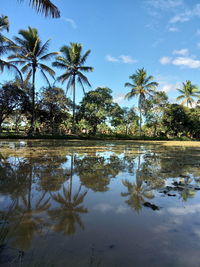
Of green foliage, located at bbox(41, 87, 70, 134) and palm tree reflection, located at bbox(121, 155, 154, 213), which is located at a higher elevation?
green foliage, located at bbox(41, 87, 70, 134)

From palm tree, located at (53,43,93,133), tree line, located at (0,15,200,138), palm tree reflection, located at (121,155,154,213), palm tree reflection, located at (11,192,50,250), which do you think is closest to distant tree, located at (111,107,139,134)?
tree line, located at (0,15,200,138)

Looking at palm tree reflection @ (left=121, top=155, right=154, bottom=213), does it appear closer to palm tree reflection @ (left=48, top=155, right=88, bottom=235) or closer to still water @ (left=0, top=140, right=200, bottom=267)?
still water @ (left=0, top=140, right=200, bottom=267)

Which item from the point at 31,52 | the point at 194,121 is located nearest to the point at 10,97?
the point at 31,52

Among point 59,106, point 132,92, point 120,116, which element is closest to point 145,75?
point 132,92

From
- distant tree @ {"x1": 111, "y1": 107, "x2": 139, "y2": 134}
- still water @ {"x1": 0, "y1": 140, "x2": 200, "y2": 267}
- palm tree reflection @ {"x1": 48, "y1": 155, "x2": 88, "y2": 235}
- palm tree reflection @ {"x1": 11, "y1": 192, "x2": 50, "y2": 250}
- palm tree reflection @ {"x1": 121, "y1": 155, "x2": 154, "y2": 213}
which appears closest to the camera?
still water @ {"x1": 0, "y1": 140, "x2": 200, "y2": 267}

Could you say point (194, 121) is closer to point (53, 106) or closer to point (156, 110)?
point (156, 110)

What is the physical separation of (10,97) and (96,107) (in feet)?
40.6

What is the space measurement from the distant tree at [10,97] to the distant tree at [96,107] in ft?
33.1

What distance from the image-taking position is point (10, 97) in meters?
19.7

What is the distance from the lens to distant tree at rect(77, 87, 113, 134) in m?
27.6

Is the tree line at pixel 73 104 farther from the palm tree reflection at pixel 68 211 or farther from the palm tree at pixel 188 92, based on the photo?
the palm tree reflection at pixel 68 211

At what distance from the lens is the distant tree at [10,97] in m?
19.4

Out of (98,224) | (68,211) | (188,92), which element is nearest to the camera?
(98,224)

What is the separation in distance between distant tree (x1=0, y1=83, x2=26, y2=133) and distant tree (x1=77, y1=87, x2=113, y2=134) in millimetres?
10102
